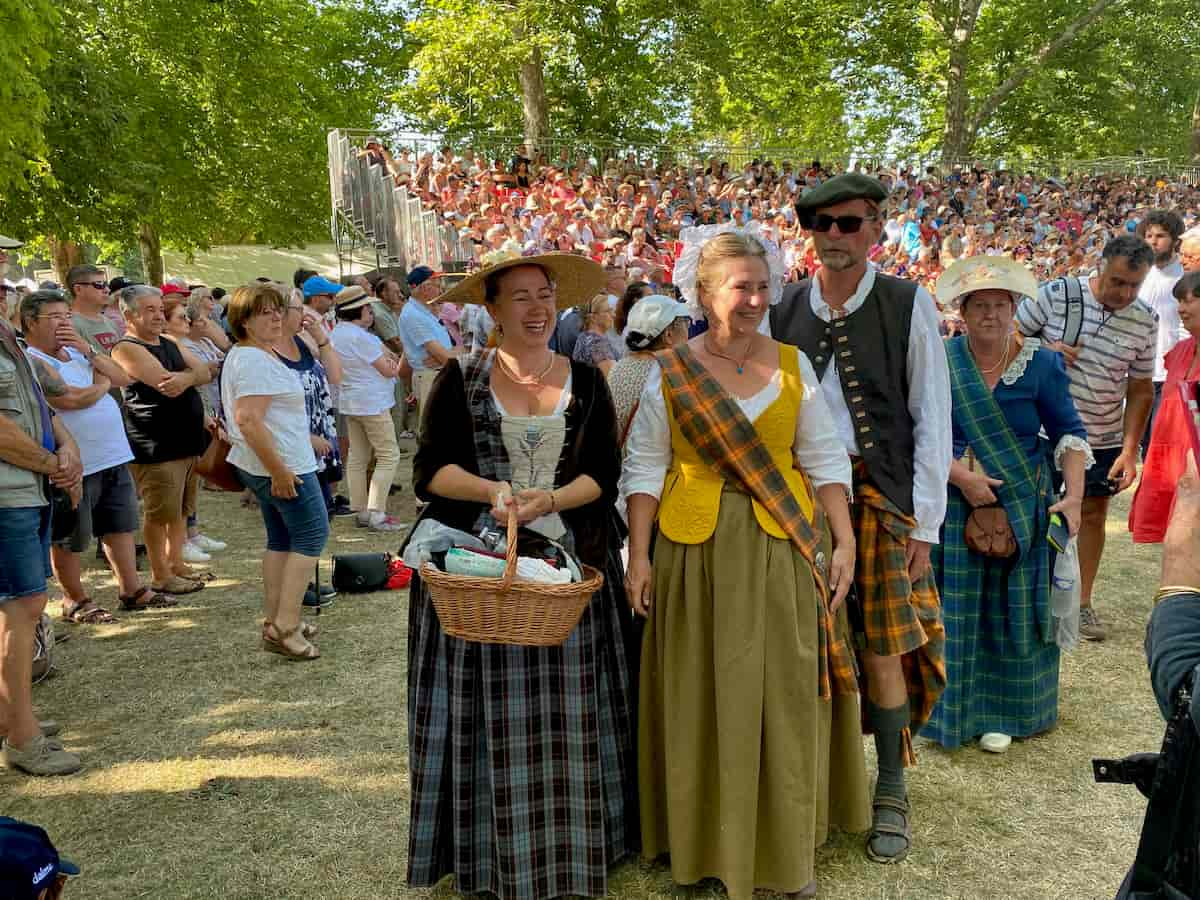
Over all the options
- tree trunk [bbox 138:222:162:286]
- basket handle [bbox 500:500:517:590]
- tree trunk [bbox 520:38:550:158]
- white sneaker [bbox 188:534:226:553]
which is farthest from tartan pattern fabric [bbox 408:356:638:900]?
tree trunk [bbox 138:222:162:286]

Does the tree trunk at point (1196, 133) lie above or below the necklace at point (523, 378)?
above

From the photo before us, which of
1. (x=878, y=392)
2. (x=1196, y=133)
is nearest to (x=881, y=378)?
(x=878, y=392)

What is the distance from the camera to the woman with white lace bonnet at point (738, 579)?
274 centimetres

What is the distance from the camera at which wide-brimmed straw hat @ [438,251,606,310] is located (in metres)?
2.79

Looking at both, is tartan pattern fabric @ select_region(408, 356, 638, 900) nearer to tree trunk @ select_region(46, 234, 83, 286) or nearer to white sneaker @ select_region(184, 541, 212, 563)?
white sneaker @ select_region(184, 541, 212, 563)

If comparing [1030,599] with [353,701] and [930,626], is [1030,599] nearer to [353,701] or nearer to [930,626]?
[930,626]

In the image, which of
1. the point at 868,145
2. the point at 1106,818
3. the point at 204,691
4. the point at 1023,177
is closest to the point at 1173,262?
the point at 1106,818

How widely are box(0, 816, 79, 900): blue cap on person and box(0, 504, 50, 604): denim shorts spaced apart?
1873 millimetres

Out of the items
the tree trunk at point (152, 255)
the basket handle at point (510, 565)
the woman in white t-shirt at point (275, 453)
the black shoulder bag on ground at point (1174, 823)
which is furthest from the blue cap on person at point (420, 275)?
the tree trunk at point (152, 255)

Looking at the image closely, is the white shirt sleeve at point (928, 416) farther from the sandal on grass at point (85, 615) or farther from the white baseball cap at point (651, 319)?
the sandal on grass at point (85, 615)

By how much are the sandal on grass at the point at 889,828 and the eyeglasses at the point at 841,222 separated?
1.90 meters

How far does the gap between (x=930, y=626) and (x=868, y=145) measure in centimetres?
3549

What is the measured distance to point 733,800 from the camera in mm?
2752

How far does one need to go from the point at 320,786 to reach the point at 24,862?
6.18ft
